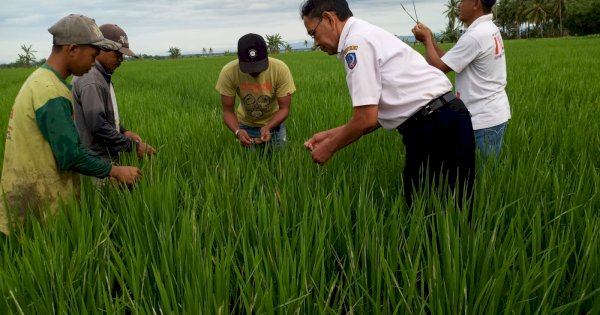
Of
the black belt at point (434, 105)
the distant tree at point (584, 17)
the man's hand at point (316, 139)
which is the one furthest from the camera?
the distant tree at point (584, 17)

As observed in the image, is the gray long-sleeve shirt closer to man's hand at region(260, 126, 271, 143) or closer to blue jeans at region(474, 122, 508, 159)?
man's hand at region(260, 126, 271, 143)

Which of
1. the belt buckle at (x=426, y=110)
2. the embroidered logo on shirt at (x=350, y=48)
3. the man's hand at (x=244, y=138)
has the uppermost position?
the embroidered logo on shirt at (x=350, y=48)

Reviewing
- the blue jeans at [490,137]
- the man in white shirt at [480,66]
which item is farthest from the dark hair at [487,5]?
the blue jeans at [490,137]

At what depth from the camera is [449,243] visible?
120 cm

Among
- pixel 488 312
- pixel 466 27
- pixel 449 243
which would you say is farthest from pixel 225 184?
pixel 466 27

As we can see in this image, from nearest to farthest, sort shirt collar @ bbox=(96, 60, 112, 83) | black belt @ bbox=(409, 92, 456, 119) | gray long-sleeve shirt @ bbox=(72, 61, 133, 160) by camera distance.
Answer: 1. black belt @ bbox=(409, 92, 456, 119)
2. gray long-sleeve shirt @ bbox=(72, 61, 133, 160)
3. shirt collar @ bbox=(96, 60, 112, 83)

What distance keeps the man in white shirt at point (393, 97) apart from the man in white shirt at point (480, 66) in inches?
21.0

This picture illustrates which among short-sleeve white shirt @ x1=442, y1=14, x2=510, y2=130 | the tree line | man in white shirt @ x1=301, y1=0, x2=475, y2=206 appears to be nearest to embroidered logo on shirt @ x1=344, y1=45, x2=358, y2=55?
man in white shirt @ x1=301, y1=0, x2=475, y2=206

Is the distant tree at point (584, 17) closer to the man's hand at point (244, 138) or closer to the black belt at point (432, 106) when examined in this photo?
the man's hand at point (244, 138)

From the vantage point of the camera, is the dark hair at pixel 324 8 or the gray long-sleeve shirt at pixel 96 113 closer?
the dark hair at pixel 324 8

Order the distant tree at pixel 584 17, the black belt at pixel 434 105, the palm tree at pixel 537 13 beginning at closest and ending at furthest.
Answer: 1. the black belt at pixel 434 105
2. the distant tree at pixel 584 17
3. the palm tree at pixel 537 13

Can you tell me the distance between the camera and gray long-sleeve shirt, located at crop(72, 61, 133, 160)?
87.4 inches

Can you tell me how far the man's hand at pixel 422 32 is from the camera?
2.38 metres

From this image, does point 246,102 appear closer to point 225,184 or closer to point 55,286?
point 225,184
